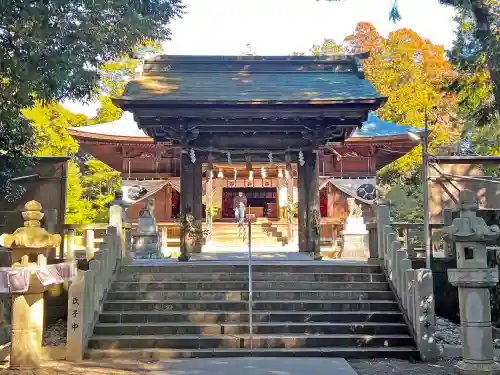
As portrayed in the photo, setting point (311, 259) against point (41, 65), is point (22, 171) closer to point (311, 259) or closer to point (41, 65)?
point (41, 65)

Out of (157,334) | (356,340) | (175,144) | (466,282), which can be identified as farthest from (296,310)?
(175,144)

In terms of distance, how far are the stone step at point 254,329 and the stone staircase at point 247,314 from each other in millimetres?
17

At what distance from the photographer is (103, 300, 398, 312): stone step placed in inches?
359

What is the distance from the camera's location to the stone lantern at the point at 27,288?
650 cm

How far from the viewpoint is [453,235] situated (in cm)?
641

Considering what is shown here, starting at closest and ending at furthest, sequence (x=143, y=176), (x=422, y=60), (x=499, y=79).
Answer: (x=499, y=79) → (x=143, y=176) → (x=422, y=60)

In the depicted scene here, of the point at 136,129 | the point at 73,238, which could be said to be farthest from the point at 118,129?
the point at 73,238

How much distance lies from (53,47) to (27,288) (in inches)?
225

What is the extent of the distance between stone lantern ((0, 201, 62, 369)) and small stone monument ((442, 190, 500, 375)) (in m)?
5.36

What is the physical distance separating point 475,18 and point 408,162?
17185 millimetres

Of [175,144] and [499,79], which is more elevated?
[499,79]

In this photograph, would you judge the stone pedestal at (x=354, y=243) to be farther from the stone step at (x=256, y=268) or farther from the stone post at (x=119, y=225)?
the stone post at (x=119, y=225)

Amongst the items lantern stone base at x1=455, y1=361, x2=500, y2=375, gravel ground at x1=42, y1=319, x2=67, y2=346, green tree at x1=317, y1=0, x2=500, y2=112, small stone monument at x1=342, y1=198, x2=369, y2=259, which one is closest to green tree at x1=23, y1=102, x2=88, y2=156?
gravel ground at x1=42, y1=319, x2=67, y2=346

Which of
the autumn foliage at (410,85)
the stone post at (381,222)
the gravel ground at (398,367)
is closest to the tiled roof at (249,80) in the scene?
the stone post at (381,222)
